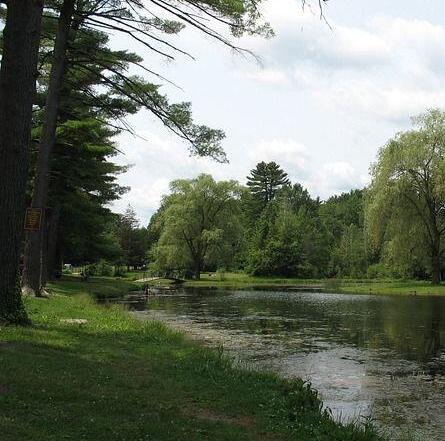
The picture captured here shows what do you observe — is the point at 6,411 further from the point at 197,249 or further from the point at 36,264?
the point at 197,249

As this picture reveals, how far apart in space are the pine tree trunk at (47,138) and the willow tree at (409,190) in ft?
109

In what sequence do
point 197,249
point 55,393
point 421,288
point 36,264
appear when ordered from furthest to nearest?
point 197,249 → point 421,288 → point 36,264 → point 55,393

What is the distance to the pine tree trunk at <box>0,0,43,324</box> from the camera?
10.4 metres

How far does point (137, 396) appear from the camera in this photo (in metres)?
7.23

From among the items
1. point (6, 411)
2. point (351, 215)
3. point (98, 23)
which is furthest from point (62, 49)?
point (351, 215)

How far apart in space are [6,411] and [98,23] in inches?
545

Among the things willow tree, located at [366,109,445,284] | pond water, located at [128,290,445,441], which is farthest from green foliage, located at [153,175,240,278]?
pond water, located at [128,290,445,441]

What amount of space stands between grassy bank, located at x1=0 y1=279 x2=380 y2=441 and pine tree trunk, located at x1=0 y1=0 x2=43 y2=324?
3.79 ft

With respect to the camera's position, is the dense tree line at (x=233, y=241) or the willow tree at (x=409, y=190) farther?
the dense tree line at (x=233, y=241)

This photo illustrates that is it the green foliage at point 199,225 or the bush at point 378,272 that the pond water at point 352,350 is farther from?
the bush at point 378,272

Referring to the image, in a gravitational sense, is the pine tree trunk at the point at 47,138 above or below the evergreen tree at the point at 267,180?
below

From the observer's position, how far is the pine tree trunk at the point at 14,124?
10.4 metres

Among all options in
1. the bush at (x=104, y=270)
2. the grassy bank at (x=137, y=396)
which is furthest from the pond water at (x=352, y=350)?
the bush at (x=104, y=270)

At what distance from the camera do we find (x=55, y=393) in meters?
6.76
